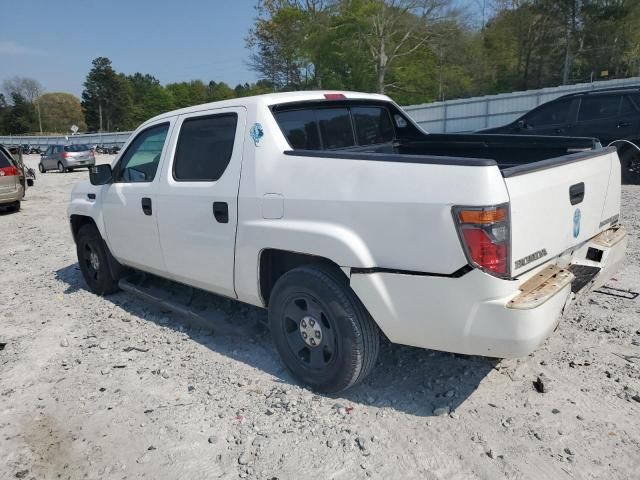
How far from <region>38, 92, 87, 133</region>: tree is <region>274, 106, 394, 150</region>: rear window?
328 ft

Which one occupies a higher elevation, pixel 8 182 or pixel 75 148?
pixel 75 148

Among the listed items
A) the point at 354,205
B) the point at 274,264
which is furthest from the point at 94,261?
the point at 354,205

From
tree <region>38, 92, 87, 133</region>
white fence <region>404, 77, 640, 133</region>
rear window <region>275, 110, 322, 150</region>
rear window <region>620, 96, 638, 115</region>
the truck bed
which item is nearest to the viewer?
rear window <region>275, 110, 322, 150</region>

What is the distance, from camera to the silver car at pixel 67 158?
82.9 ft

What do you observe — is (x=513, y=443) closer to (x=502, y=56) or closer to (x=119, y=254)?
(x=119, y=254)

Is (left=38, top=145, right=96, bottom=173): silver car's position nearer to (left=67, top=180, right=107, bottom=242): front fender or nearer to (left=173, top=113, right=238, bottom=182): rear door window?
(left=67, top=180, right=107, bottom=242): front fender

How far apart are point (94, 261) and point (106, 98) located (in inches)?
3749

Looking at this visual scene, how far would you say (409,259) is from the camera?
2.64 meters

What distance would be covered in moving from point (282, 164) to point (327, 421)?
1.59m

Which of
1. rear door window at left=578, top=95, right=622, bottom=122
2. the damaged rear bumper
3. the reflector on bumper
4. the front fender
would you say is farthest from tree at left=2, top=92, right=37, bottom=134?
the reflector on bumper

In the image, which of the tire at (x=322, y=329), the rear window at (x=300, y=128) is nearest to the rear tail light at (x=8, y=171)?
the rear window at (x=300, y=128)

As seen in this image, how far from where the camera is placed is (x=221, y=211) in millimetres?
3537

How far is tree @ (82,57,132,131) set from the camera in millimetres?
89188

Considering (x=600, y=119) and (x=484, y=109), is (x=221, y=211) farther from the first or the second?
(x=484, y=109)
